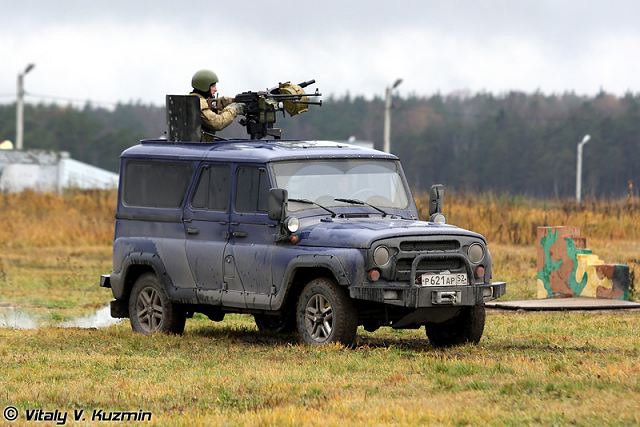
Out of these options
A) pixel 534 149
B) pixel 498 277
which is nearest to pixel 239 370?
pixel 498 277

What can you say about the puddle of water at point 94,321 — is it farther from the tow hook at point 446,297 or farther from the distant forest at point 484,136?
the distant forest at point 484,136

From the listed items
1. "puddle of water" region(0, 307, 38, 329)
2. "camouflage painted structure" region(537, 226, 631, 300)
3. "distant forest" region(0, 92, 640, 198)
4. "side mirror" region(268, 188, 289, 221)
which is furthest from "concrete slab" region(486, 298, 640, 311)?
"distant forest" region(0, 92, 640, 198)

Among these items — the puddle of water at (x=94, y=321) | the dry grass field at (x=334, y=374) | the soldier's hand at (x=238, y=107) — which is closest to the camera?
the dry grass field at (x=334, y=374)

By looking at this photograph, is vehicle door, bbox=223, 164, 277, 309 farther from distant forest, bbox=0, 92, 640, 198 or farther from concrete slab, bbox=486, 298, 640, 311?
distant forest, bbox=0, 92, 640, 198

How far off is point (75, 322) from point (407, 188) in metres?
5.33

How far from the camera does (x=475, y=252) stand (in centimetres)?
1443

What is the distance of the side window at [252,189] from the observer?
15.2 metres

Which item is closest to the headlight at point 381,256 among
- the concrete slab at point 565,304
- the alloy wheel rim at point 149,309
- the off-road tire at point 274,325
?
the off-road tire at point 274,325

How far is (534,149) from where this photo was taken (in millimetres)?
112062

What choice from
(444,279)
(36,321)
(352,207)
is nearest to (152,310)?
(352,207)

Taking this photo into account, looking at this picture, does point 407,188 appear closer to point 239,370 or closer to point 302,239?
point 302,239

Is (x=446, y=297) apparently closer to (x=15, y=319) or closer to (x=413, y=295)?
(x=413, y=295)

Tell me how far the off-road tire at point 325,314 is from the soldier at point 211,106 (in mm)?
2847

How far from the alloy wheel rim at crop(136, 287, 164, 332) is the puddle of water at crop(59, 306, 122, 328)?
1848 millimetres
